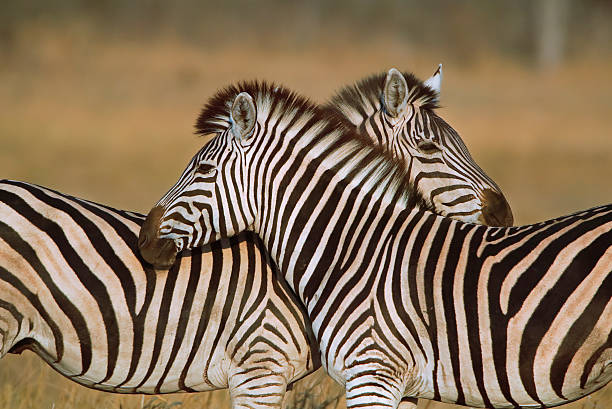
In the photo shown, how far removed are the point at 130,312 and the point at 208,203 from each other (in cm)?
73

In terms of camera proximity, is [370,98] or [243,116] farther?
[370,98]

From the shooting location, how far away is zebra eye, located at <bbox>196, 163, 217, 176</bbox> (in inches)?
180

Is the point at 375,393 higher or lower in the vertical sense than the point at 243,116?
lower

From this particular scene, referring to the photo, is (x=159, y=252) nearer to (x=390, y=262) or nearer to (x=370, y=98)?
(x=390, y=262)

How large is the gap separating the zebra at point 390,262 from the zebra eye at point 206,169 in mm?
16

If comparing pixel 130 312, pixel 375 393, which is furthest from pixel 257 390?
pixel 130 312

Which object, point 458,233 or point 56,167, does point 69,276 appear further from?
point 56,167

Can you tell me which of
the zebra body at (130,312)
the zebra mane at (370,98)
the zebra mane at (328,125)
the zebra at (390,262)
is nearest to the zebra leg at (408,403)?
the zebra at (390,262)

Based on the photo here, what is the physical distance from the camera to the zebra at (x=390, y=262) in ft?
12.9

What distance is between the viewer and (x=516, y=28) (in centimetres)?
3591

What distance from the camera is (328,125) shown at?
467 centimetres

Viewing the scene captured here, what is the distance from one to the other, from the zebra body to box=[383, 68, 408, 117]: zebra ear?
1.86 metres

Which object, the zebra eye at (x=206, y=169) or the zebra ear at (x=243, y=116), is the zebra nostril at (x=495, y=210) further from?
the zebra eye at (x=206, y=169)

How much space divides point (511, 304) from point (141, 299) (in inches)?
77.8
